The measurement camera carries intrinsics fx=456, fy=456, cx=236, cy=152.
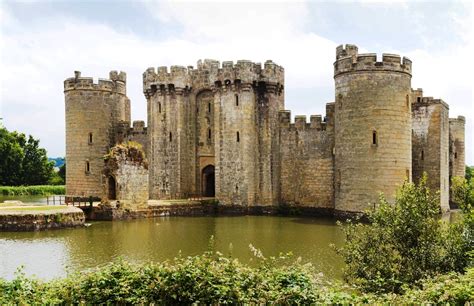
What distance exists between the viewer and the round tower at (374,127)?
928 inches

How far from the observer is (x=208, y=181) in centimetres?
3362

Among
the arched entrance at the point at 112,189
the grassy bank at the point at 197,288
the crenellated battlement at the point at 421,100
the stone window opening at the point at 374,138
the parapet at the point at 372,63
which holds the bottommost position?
the grassy bank at the point at 197,288

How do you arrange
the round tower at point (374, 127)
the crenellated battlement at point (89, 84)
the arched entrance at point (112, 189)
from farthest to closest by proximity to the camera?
the crenellated battlement at point (89, 84), the arched entrance at point (112, 189), the round tower at point (374, 127)

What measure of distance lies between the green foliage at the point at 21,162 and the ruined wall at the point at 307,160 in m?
36.1

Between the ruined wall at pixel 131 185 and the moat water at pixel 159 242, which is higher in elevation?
the ruined wall at pixel 131 185

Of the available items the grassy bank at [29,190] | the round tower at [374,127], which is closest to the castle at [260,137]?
the round tower at [374,127]

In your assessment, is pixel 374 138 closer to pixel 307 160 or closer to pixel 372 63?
pixel 372 63

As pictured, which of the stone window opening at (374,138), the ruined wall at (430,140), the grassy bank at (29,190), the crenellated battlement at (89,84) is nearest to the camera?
the stone window opening at (374,138)

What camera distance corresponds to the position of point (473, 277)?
314 inches

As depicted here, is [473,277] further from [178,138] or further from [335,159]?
[178,138]

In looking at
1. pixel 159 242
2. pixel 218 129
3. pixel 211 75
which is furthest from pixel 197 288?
pixel 211 75

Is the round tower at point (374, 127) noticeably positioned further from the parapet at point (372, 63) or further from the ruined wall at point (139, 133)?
the ruined wall at point (139, 133)

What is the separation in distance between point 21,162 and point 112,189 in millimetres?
31050

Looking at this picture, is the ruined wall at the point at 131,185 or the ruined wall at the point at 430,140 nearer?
the ruined wall at the point at 131,185
